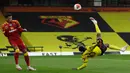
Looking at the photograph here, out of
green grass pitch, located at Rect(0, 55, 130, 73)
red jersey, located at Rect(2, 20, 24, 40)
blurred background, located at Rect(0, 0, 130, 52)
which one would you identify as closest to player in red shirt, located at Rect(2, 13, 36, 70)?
red jersey, located at Rect(2, 20, 24, 40)

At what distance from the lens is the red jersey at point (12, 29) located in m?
17.6

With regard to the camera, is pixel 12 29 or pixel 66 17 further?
pixel 66 17

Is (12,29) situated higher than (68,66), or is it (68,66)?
(12,29)

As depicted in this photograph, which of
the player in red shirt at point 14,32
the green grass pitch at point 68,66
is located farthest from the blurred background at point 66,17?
the player in red shirt at point 14,32

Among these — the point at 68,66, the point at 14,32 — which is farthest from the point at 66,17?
the point at 14,32

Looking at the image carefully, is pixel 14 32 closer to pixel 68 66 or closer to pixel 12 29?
pixel 12 29

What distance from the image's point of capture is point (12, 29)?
695 inches

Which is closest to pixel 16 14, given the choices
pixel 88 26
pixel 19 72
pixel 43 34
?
pixel 43 34

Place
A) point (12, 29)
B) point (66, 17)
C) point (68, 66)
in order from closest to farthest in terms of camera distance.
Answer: point (12, 29) < point (68, 66) < point (66, 17)

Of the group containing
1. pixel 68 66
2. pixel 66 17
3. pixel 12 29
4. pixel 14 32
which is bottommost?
pixel 66 17

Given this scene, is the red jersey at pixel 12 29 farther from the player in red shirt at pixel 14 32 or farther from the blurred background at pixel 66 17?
Result: the blurred background at pixel 66 17

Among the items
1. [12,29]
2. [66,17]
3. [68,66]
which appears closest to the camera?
[12,29]

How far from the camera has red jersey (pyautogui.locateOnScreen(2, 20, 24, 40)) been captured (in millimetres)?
17625

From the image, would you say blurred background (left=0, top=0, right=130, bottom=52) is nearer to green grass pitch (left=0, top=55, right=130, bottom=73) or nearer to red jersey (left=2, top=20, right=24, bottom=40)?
green grass pitch (left=0, top=55, right=130, bottom=73)
